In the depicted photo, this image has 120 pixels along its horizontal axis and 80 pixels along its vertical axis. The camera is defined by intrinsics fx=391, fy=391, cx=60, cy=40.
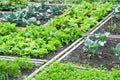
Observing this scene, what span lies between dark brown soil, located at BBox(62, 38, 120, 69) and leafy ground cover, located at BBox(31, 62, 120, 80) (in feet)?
1.13

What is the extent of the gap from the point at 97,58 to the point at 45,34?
4.26 ft

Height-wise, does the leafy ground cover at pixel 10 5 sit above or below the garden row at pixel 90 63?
above

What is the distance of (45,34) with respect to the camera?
6852 millimetres

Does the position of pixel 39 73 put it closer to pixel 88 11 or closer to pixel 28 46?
pixel 28 46

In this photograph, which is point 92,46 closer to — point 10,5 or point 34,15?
point 34,15

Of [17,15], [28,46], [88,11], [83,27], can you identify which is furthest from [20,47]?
[88,11]

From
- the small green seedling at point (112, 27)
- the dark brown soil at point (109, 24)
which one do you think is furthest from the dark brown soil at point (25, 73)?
the small green seedling at point (112, 27)

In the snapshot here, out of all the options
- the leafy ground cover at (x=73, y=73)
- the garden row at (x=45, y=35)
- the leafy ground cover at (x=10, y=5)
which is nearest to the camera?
the leafy ground cover at (x=73, y=73)

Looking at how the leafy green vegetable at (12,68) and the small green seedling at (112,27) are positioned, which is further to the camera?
the small green seedling at (112,27)

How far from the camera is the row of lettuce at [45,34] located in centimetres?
631

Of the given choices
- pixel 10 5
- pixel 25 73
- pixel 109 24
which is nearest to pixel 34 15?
pixel 10 5

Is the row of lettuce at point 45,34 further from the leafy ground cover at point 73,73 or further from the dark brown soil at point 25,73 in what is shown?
the leafy ground cover at point 73,73

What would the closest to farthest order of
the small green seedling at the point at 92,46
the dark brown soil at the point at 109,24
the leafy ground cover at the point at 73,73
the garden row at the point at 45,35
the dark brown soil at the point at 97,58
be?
the leafy ground cover at the point at 73,73 → the dark brown soil at the point at 97,58 → the small green seedling at the point at 92,46 → the garden row at the point at 45,35 → the dark brown soil at the point at 109,24

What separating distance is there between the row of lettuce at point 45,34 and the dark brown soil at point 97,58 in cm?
43
